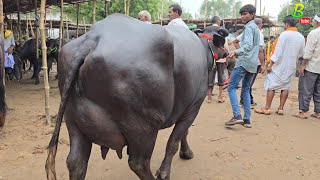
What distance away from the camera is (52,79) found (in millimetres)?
11375

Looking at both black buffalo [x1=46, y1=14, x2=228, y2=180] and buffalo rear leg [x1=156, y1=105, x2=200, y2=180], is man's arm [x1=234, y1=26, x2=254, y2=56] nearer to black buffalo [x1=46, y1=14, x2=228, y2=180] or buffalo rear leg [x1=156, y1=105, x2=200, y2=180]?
buffalo rear leg [x1=156, y1=105, x2=200, y2=180]

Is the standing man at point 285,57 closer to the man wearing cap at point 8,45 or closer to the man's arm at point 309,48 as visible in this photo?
the man's arm at point 309,48

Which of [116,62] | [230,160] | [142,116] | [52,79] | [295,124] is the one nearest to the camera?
[116,62]

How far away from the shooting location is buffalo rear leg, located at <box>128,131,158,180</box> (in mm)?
2270

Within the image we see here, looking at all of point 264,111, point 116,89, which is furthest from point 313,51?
point 116,89

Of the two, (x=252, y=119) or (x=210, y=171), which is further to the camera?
(x=252, y=119)

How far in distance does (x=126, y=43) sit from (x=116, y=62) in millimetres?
178

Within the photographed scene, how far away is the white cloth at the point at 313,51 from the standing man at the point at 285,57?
0.60 feet

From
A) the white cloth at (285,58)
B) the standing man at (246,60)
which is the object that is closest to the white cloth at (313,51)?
the white cloth at (285,58)

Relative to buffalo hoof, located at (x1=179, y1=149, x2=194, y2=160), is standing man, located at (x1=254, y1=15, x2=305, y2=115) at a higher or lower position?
higher

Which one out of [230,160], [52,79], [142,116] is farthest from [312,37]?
[52,79]

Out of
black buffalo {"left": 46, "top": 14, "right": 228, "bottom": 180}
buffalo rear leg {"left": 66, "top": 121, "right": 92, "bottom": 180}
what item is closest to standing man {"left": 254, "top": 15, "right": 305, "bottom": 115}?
black buffalo {"left": 46, "top": 14, "right": 228, "bottom": 180}

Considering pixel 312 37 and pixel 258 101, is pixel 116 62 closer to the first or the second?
pixel 312 37

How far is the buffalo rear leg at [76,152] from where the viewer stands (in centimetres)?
231
